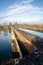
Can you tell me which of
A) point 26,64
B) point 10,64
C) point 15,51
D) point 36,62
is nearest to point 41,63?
point 36,62

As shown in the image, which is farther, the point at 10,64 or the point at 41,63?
the point at 10,64

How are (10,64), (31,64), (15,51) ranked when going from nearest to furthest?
(31,64)
(10,64)
(15,51)

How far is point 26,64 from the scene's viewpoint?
15.5ft

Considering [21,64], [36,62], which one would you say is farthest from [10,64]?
[36,62]

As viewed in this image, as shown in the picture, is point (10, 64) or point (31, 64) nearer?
point (31, 64)

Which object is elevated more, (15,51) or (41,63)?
(41,63)

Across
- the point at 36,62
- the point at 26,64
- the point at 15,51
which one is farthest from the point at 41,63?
the point at 15,51

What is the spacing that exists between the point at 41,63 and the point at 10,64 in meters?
1.30

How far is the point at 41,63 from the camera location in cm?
473

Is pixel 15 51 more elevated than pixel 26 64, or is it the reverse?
pixel 26 64

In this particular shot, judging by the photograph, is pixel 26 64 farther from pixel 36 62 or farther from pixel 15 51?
pixel 15 51

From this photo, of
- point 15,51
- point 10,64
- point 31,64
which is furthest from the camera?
point 15,51

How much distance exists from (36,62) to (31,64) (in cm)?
27

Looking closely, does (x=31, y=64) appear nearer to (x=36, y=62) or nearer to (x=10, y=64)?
(x=36, y=62)
